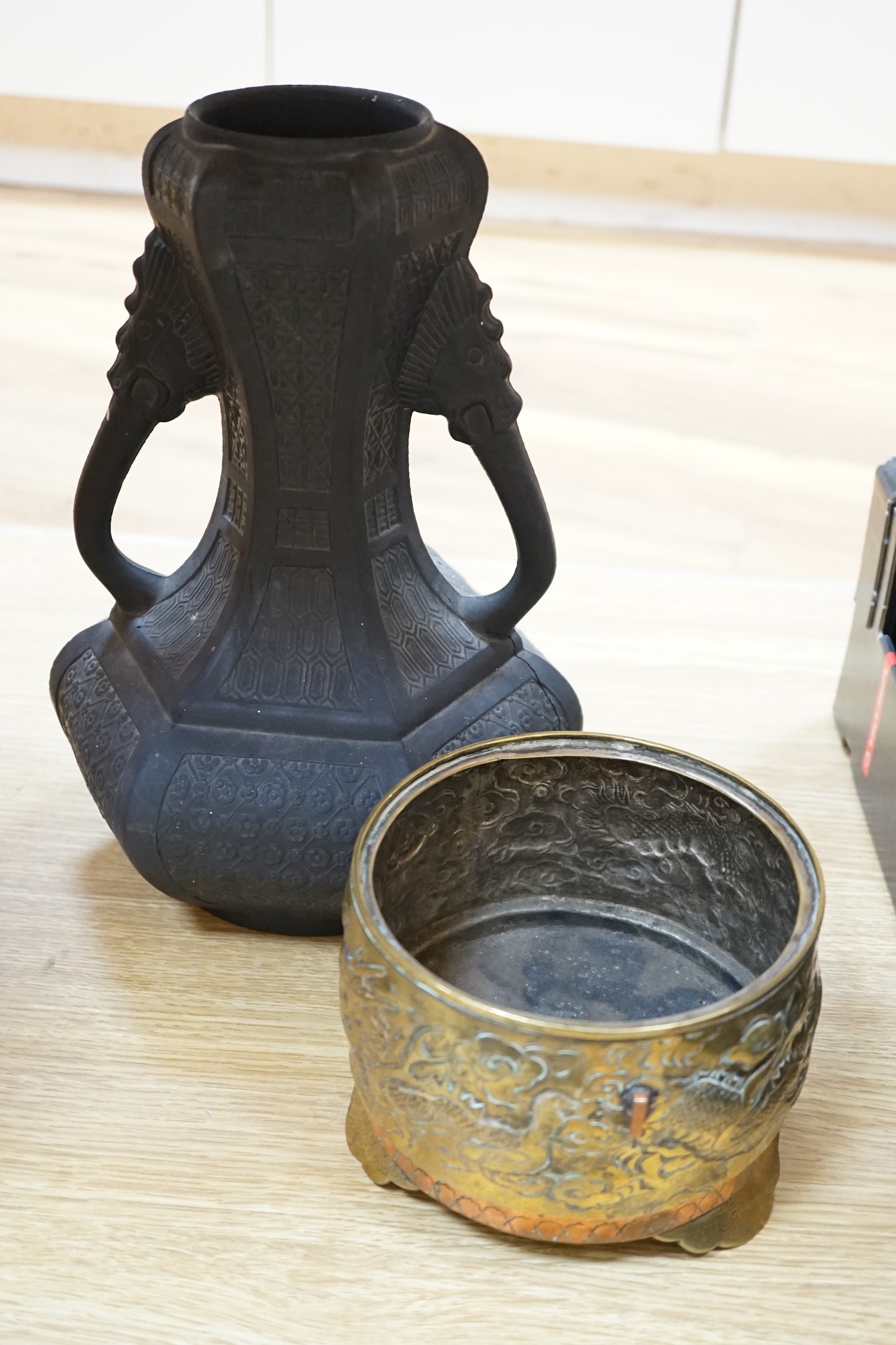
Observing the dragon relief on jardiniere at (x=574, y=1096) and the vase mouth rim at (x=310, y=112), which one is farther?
the vase mouth rim at (x=310, y=112)

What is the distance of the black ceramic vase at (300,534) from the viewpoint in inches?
22.4

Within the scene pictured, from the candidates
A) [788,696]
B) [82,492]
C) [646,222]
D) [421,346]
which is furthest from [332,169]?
[646,222]

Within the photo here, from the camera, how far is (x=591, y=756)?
23.2 inches

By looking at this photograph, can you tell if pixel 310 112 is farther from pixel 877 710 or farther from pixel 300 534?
pixel 877 710

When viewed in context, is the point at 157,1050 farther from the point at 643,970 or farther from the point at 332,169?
the point at 332,169

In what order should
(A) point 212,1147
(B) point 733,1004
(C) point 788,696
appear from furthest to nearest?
(C) point 788,696
(A) point 212,1147
(B) point 733,1004

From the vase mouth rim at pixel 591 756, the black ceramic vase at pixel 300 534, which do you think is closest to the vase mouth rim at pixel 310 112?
the black ceramic vase at pixel 300 534

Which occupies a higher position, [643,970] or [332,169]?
[332,169]

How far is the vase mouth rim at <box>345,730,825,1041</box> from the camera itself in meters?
0.44

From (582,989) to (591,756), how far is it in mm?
88

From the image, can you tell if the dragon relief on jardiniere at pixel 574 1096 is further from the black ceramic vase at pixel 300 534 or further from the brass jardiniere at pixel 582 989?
the black ceramic vase at pixel 300 534

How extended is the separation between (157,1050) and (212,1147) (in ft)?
0.18

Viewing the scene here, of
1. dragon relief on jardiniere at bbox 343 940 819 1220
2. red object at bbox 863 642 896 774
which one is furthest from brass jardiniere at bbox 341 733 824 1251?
red object at bbox 863 642 896 774

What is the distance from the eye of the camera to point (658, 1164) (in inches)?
18.4
